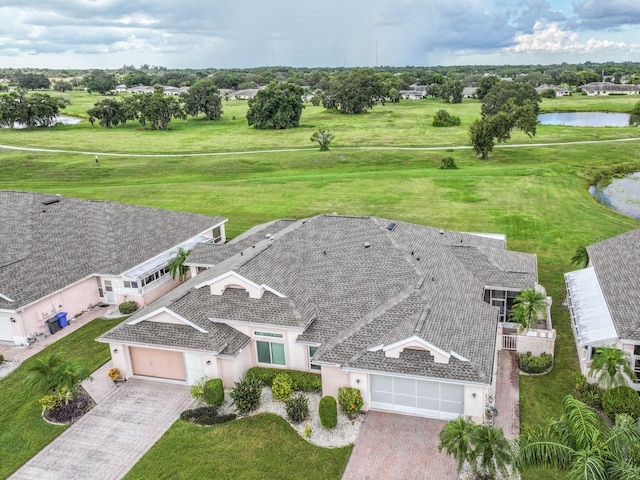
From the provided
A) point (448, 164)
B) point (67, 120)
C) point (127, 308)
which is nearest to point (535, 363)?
point (127, 308)

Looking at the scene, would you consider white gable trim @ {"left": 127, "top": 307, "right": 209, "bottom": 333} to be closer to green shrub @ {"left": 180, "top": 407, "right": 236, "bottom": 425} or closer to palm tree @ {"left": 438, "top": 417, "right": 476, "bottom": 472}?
green shrub @ {"left": 180, "top": 407, "right": 236, "bottom": 425}

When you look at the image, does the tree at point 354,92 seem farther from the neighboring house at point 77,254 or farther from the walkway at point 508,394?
the walkway at point 508,394

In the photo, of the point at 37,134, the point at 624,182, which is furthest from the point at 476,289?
the point at 37,134

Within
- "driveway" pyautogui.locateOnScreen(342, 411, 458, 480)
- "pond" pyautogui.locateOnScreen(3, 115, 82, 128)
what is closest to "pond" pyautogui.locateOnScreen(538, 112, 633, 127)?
"driveway" pyautogui.locateOnScreen(342, 411, 458, 480)

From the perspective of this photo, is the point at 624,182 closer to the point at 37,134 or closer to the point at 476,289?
the point at 476,289

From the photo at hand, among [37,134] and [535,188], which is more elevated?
[37,134]
